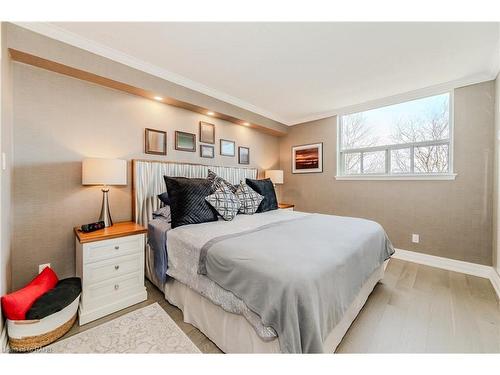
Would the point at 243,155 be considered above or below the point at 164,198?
above

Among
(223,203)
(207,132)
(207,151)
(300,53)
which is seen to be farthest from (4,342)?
(300,53)

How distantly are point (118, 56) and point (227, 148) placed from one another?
6.03 ft

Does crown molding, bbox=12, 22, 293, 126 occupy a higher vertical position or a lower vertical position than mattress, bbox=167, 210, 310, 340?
higher

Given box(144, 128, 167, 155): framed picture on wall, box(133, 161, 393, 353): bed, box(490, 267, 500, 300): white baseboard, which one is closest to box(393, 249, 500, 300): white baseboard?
box(490, 267, 500, 300): white baseboard

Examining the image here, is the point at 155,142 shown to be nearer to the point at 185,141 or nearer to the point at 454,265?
the point at 185,141

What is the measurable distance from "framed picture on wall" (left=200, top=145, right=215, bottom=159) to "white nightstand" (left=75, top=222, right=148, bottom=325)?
1.51 meters

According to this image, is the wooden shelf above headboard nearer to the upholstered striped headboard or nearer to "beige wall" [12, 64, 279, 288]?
"beige wall" [12, 64, 279, 288]

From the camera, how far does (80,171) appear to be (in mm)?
2041

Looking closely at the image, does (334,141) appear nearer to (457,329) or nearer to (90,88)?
(457,329)

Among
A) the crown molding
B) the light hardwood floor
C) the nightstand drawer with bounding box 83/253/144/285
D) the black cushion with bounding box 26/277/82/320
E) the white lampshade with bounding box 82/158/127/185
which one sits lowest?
the light hardwood floor

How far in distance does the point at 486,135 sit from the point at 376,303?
243 cm

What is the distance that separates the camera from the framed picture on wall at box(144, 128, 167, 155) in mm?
2498

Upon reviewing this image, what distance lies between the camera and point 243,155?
12.3 feet
